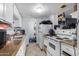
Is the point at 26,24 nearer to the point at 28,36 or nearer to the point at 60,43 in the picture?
the point at 28,36

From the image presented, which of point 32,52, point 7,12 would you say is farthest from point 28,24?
point 32,52

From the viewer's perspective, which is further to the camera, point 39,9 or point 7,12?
point 39,9

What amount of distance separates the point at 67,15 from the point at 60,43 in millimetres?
533

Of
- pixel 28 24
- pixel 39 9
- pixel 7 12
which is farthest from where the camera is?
pixel 39 9

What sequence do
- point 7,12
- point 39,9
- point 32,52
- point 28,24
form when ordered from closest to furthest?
point 7,12 < point 28,24 < point 32,52 < point 39,9

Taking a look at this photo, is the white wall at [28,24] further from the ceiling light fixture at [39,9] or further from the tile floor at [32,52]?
the ceiling light fixture at [39,9]

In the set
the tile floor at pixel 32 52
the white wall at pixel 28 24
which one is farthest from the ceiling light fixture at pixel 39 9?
the tile floor at pixel 32 52

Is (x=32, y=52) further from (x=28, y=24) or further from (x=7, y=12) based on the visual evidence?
(x=7, y=12)

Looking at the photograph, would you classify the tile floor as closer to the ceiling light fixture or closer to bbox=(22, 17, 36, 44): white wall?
bbox=(22, 17, 36, 44): white wall

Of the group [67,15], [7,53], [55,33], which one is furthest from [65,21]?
[7,53]

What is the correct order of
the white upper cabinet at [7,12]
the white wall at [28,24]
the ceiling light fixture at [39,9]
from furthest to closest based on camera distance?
the ceiling light fixture at [39,9] < the white wall at [28,24] < the white upper cabinet at [7,12]

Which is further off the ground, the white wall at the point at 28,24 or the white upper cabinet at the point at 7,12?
the white upper cabinet at the point at 7,12

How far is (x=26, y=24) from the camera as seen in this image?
2.47 m

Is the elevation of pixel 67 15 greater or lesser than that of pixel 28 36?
greater
